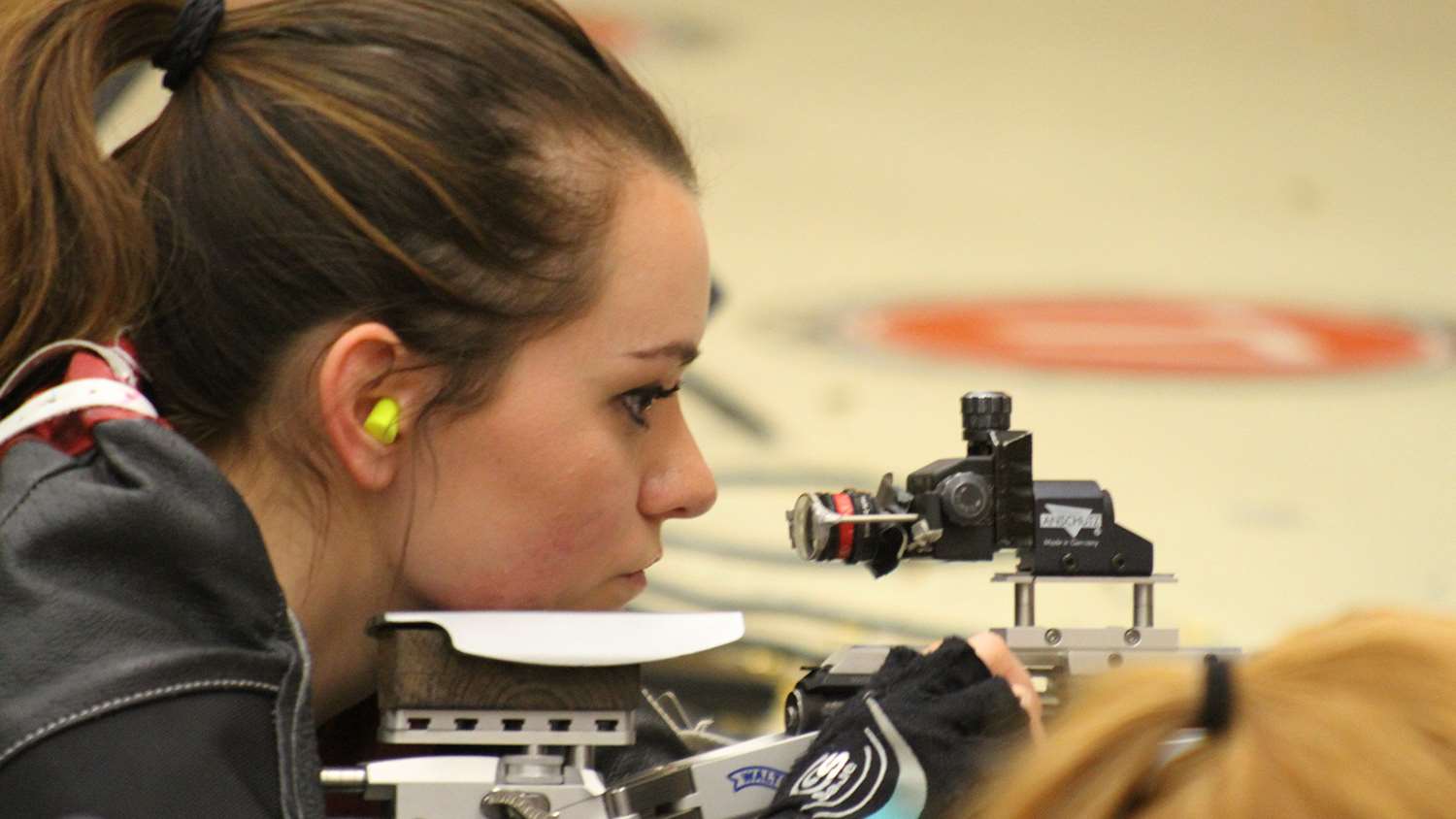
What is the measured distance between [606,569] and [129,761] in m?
0.39

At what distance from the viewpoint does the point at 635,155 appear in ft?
3.99

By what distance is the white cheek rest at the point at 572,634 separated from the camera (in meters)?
1.06

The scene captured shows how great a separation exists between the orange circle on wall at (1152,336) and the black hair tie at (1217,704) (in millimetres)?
1679

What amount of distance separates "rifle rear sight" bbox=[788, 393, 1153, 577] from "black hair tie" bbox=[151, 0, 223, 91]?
0.49 m

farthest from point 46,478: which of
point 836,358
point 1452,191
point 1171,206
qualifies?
point 1452,191

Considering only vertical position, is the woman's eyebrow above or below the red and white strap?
above

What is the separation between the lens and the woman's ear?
3.64 feet

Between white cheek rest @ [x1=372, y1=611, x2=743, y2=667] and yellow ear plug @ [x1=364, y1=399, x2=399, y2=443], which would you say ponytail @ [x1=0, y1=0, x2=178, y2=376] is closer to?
yellow ear plug @ [x1=364, y1=399, x2=399, y2=443]

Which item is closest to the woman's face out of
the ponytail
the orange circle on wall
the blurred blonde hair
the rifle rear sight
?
the rifle rear sight

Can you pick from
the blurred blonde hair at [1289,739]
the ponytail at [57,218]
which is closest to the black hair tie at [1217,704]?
the blurred blonde hair at [1289,739]

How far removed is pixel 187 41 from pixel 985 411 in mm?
583

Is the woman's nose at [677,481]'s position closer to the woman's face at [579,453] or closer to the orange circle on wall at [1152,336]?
the woman's face at [579,453]

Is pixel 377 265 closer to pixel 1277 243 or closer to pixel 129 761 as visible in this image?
pixel 129 761

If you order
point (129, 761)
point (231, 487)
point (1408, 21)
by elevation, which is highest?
point (1408, 21)
